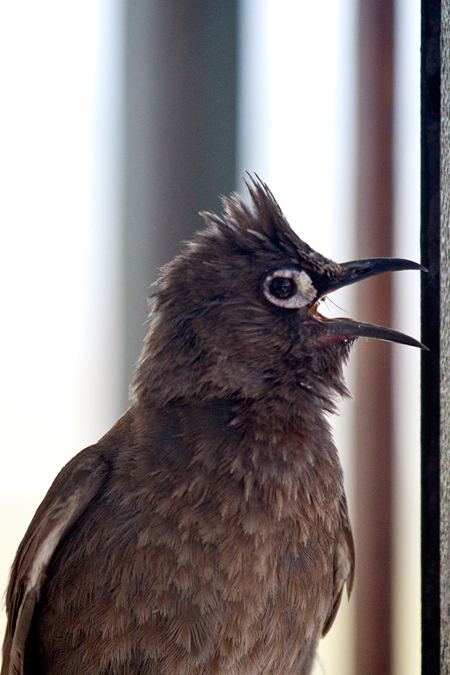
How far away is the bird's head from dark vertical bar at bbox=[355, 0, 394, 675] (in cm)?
125

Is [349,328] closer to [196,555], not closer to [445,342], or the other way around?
[445,342]

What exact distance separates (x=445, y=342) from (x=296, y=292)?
0.34 meters

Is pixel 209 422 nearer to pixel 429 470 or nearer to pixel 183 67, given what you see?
pixel 429 470

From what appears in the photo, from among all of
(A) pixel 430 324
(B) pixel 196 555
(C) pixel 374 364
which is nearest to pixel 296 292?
(A) pixel 430 324

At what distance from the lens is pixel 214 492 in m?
1.37

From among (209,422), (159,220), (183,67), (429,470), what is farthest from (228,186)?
(429,470)

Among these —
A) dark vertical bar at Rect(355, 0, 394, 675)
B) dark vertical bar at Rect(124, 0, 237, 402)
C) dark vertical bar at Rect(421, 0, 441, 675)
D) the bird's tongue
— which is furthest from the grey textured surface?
dark vertical bar at Rect(124, 0, 237, 402)

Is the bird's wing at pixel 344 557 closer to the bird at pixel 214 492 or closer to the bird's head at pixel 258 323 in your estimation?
the bird at pixel 214 492

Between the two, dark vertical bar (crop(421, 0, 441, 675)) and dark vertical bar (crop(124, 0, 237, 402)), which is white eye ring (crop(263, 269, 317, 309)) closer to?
dark vertical bar (crop(421, 0, 441, 675))

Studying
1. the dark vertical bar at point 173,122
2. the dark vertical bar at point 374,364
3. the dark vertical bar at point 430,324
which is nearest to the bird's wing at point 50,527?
the dark vertical bar at point 430,324

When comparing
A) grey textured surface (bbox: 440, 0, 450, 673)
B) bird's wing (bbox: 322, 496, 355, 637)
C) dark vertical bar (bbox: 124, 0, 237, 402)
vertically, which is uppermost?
dark vertical bar (bbox: 124, 0, 237, 402)

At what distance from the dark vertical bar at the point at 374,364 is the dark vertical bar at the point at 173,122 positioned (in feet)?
1.85

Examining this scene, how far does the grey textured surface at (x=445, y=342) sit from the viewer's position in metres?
1.27

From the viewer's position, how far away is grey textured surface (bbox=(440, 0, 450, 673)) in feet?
4.15
